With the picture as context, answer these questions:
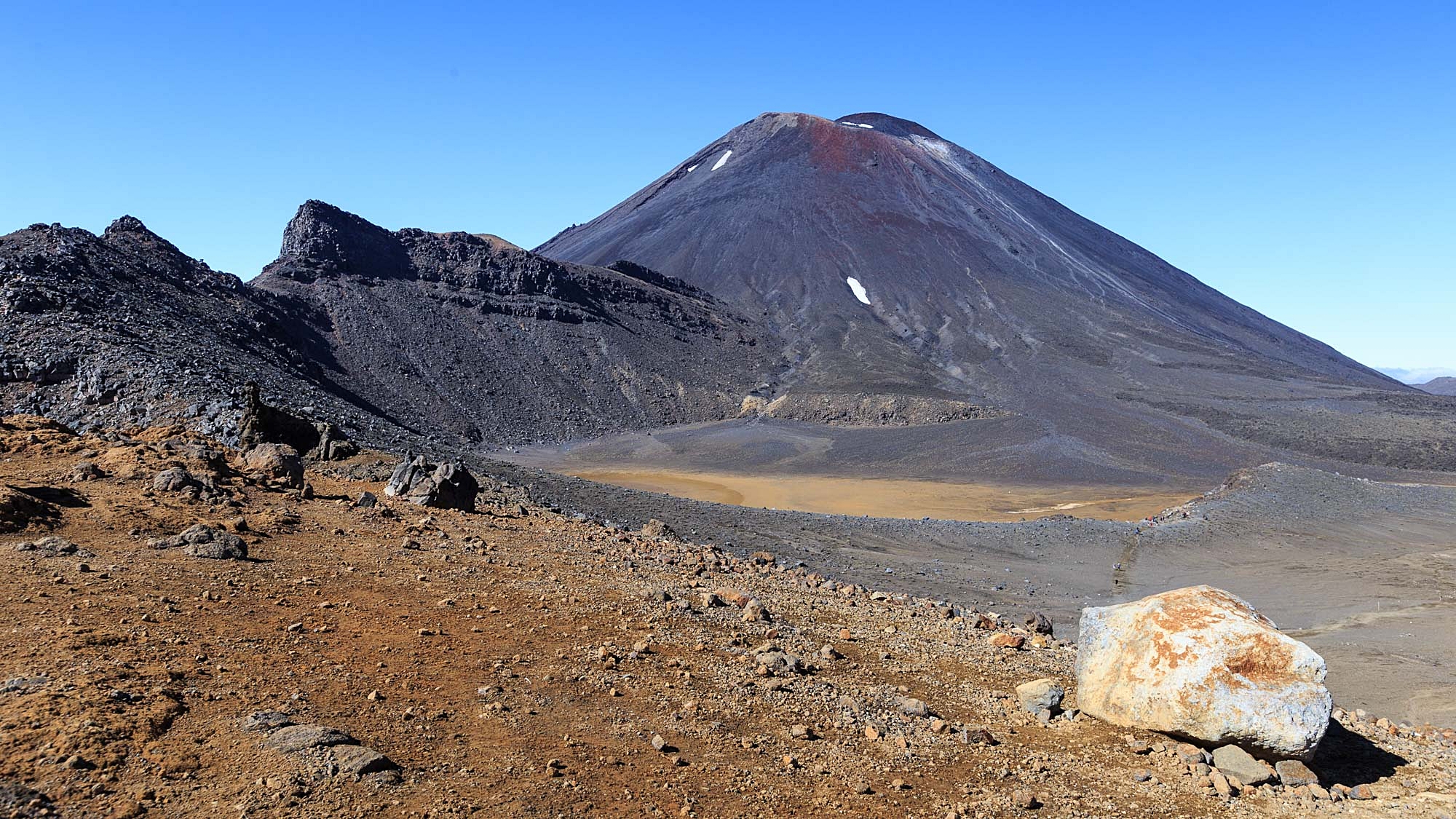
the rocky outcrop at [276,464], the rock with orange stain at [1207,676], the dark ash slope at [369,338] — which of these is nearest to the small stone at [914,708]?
the rock with orange stain at [1207,676]

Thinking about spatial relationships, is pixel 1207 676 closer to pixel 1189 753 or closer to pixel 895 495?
pixel 1189 753

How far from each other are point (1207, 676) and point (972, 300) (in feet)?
286

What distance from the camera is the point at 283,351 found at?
42.2 meters

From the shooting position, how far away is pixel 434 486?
13156 mm

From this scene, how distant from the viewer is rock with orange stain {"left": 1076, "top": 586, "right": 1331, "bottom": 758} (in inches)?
267

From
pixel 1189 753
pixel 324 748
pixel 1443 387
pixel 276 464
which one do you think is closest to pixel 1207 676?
pixel 1189 753

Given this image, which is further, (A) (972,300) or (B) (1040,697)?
(A) (972,300)

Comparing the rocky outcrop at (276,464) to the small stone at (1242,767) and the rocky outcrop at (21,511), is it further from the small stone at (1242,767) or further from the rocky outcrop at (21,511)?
the small stone at (1242,767)

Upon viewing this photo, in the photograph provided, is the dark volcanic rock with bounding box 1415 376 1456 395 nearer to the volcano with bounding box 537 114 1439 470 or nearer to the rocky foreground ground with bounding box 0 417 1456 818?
the volcano with bounding box 537 114 1439 470

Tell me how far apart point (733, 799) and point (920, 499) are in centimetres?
3623

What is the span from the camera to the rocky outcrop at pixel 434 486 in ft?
42.8

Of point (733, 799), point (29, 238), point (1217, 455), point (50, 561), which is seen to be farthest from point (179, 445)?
point (1217, 455)

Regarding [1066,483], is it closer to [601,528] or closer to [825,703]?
[601,528]

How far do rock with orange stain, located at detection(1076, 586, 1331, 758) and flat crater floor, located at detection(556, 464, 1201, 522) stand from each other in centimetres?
2682
